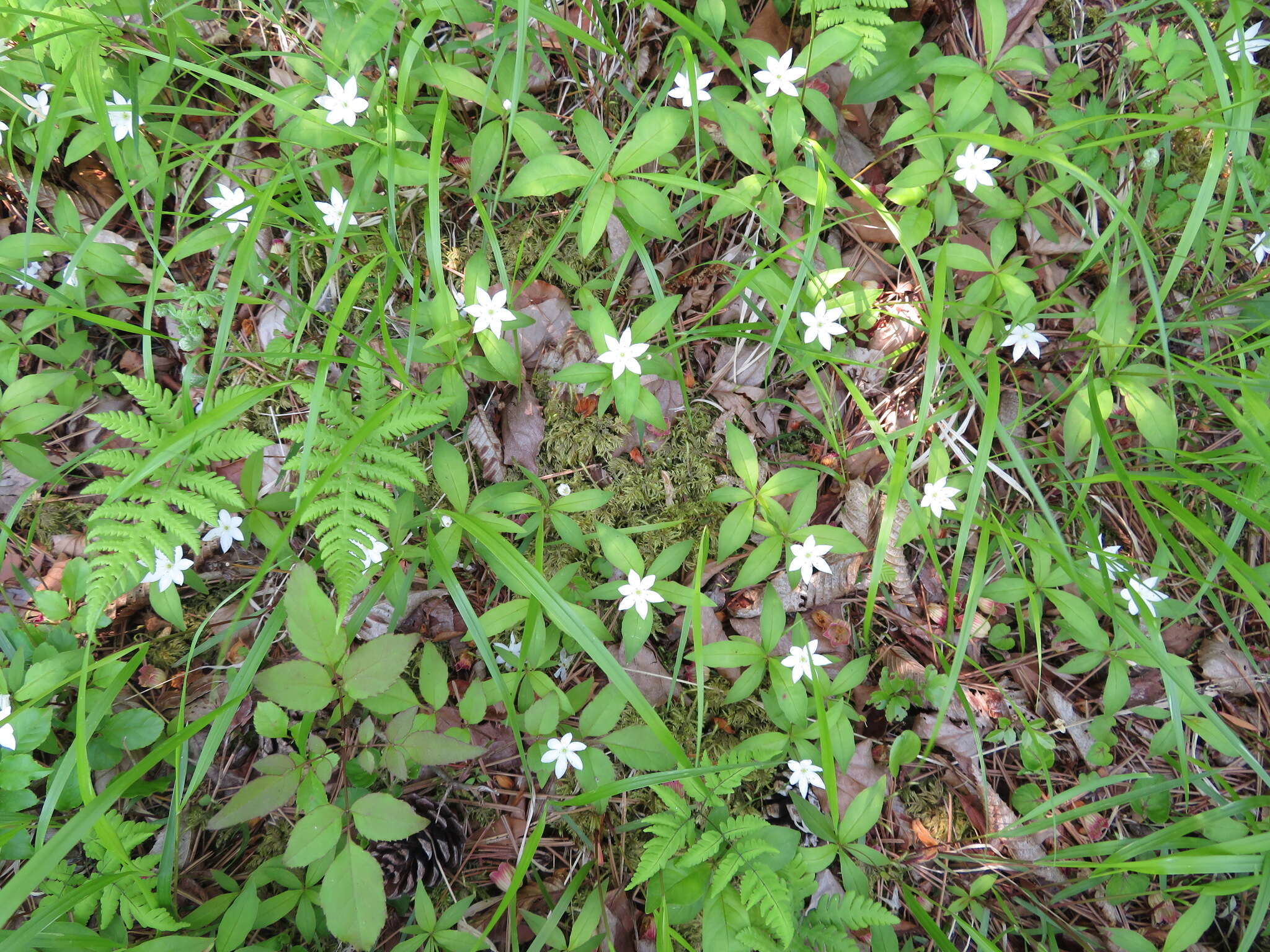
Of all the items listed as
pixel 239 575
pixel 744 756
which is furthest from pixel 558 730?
pixel 239 575

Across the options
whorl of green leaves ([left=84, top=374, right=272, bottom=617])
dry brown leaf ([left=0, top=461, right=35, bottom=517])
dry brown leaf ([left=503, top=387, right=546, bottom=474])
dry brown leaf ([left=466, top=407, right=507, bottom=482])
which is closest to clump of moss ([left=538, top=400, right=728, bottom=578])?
dry brown leaf ([left=503, top=387, right=546, bottom=474])

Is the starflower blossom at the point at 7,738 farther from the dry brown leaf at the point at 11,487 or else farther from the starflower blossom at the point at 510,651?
the starflower blossom at the point at 510,651

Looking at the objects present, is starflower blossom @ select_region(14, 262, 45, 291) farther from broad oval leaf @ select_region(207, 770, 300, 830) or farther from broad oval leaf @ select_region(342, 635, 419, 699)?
broad oval leaf @ select_region(207, 770, 300, 830)

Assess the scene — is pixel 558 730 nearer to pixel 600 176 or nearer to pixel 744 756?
pixel 744 756

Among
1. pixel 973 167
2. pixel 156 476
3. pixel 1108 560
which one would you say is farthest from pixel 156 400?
pixel 1108 560

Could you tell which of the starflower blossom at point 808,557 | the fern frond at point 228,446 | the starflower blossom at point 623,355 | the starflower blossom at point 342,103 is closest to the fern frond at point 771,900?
the starflower blossom at point 808,557

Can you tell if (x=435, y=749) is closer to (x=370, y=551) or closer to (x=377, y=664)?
(x=377, y=664)
